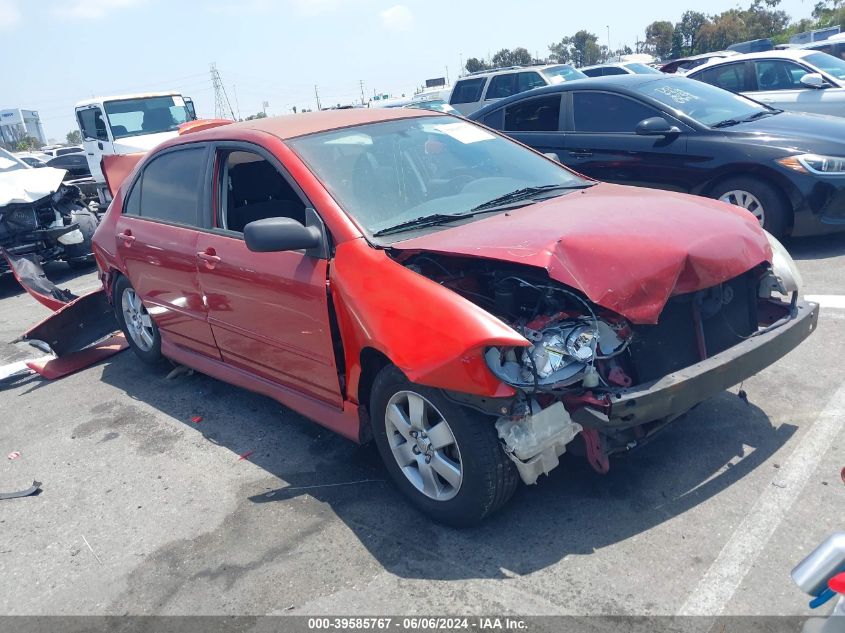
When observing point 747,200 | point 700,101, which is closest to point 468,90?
point 700,101

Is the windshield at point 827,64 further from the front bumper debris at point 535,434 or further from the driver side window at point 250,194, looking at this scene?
the front bumper debris at point 535,434

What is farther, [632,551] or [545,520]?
[545,520]

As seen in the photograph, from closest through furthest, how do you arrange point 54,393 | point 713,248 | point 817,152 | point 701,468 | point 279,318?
point 713,248 < point 701,468 < point 279,318 < point 54,393 < point 817,152

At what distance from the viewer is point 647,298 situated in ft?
9.46

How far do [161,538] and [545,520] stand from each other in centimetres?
186

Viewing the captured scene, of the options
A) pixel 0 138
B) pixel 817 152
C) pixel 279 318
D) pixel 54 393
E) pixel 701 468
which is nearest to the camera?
pixel 701 468

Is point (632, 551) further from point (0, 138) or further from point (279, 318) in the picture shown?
point (0, 138)

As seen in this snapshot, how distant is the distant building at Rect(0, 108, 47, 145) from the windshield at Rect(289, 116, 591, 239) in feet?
279

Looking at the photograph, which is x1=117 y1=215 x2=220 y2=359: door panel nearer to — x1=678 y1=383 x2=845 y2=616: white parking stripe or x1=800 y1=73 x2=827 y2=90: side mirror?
x1=678 y1=383 x2=845 y2=616: white parking stripe

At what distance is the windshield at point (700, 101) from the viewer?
6.94 meters

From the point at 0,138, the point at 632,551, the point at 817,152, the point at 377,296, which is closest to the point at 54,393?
the point at 377,296

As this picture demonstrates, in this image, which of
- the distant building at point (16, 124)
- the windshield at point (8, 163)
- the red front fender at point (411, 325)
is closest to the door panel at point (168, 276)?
the red front fender at point (411, 325)

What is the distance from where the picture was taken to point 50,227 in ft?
31.8

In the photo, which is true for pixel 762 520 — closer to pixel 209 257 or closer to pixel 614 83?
pixel 209 257
